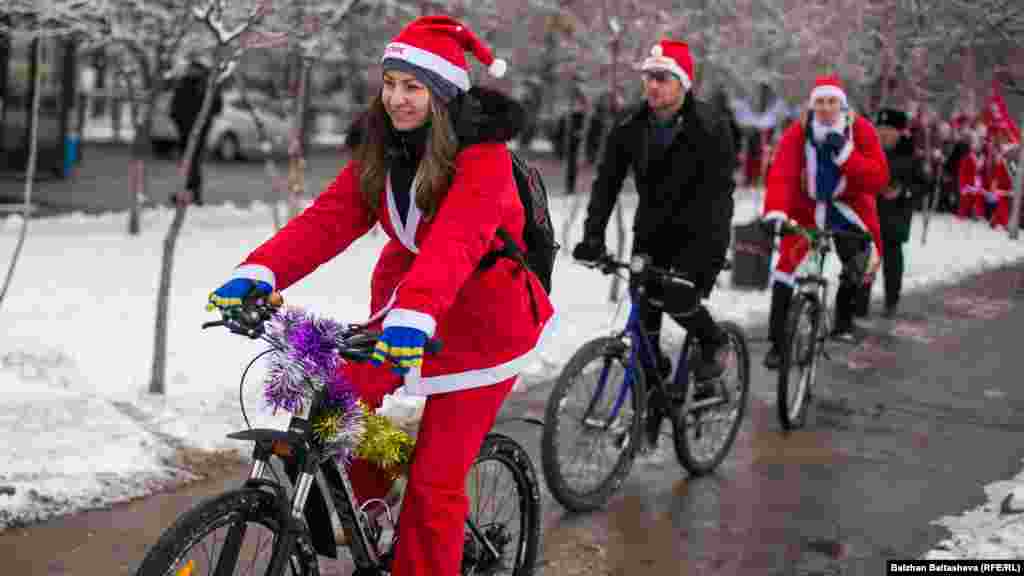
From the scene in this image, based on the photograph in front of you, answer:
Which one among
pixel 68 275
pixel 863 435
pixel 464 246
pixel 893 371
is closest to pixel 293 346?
pixel 464 246

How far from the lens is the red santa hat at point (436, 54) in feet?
12.6

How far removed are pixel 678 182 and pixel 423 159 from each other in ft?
9.28

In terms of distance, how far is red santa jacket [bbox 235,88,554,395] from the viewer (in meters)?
3.72

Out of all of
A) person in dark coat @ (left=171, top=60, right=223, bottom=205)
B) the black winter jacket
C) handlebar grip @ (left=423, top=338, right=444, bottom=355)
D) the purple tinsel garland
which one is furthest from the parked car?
handlebar grip @ (left=423, top=338, right=444, bottom=355)

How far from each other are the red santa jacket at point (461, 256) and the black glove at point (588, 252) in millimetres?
1910

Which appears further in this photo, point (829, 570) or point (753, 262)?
point (753, 262)

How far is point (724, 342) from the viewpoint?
6.59 m

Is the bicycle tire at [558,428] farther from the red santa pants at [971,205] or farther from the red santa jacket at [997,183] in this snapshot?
the red santa pants at [971,205]

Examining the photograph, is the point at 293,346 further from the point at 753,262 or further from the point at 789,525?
the point at 753,262

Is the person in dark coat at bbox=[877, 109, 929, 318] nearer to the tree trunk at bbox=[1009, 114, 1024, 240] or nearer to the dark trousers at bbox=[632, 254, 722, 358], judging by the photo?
the dark trousers at bbox=[632, 254, 722, 358]

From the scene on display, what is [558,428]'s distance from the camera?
18.8 feet

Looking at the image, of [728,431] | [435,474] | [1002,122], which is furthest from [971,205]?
[435,474]

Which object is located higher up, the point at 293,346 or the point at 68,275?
the point at 293,346

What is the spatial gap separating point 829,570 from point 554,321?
1.94m
